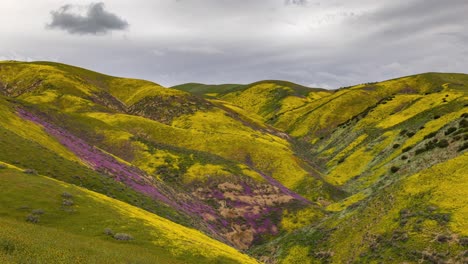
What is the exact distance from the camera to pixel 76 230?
29859mm

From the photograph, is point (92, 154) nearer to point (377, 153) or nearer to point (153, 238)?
point (153, 238)

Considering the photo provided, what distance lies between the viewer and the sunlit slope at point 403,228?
35969 millimetres

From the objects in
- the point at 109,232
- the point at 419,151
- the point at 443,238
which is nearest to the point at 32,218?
the point at 109,232

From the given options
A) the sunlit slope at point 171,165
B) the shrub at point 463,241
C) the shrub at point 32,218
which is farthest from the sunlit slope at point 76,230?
the shrub at point 463,241

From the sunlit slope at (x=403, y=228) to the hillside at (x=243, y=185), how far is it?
166 mm

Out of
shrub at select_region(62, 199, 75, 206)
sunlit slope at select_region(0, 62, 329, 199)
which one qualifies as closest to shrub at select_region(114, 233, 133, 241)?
shrub at select_region(62, 199, 75, 206)

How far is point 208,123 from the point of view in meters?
142

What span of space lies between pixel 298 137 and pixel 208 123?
1933 inches

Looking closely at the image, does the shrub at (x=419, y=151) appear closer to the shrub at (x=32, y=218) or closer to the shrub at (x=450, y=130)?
the shrub at (x=450, y=130)

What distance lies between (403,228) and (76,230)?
3322 centimetres

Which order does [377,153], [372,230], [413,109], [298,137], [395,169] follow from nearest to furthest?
[372,230], [395,169], [377,153], [413,109], [298,137]

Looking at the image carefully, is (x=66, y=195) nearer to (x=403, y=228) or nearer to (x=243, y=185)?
(x=403, y=228)

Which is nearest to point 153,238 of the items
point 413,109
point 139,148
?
point 139,148

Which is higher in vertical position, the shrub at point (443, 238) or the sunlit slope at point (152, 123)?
the sunlit slope at point (152, 123)
